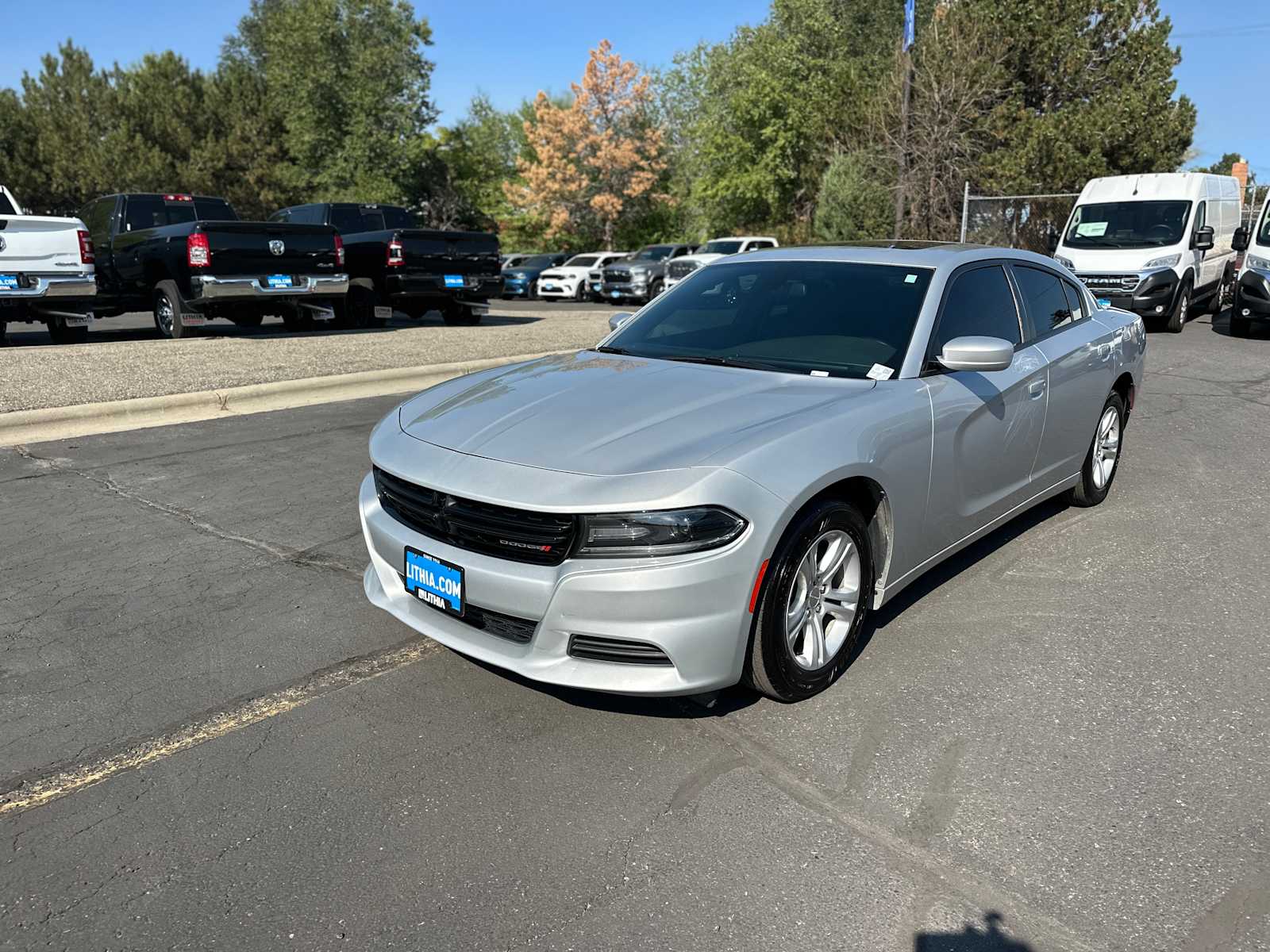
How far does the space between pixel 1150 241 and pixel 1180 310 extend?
51.9 inches

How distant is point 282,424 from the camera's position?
830 cm

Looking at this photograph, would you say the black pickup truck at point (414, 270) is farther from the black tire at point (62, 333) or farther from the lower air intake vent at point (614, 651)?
the lower air intake vent at point (614, 651)

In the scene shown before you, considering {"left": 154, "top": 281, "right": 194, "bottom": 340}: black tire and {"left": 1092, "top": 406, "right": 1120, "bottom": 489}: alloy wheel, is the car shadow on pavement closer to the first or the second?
{"left": 1092, "top": 406, "right": 1120, "bottom": 489}: alloy wheel

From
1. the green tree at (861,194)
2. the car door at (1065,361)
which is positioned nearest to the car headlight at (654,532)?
the car door at (1065,361)

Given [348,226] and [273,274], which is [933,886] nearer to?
[273,274]

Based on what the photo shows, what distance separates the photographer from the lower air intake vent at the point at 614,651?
9.77 ft

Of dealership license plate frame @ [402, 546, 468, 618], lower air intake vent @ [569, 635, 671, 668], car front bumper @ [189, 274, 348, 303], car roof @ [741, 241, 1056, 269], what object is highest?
car roof @ [741, 241, 1056, 269]

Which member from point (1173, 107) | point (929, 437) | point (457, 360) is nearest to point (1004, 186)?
point (1173, 107)

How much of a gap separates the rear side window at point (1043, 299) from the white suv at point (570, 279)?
24.3 meters

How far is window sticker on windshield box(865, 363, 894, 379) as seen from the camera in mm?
3852

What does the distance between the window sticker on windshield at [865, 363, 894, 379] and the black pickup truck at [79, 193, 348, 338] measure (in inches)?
409

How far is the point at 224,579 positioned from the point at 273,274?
29.4 ft

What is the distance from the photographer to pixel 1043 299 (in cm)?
515

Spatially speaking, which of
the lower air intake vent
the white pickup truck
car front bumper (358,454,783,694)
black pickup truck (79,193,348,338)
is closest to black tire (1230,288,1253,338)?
black pickup truck (79,193,348,338)
